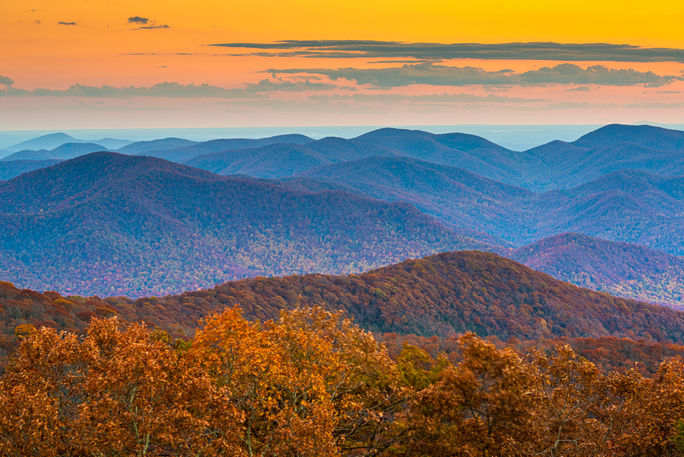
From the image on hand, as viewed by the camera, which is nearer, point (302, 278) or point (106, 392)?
point (106, 392)

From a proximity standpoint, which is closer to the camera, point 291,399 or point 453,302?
point 291,399

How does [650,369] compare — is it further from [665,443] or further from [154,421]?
[154,421]

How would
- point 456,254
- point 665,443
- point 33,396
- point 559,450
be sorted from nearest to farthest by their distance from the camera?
point 33,396 → point 665,443 → point 559,450 → point 456,254

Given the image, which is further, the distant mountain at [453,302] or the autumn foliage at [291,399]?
the distant mountain at [453,302]

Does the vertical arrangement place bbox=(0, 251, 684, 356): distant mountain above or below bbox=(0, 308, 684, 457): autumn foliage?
below

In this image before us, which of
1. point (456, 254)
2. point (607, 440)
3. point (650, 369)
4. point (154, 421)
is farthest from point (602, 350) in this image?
point (456, 254)

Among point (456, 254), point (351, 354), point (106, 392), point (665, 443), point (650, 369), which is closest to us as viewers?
point (106, 392)

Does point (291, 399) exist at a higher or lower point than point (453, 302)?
higher

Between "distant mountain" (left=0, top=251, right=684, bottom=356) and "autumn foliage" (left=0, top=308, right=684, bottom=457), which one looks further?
"distant mountain" (left=0, top=251, right=684, bottom=356)
